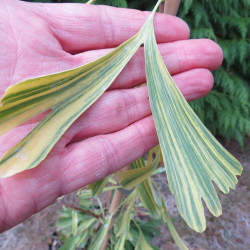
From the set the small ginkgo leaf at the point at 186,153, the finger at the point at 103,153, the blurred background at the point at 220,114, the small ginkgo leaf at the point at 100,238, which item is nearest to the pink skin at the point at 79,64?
the finger at the point at 103,153

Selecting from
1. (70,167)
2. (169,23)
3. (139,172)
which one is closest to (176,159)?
(139,172)

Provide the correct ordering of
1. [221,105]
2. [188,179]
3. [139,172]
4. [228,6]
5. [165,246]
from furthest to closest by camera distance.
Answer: [221,105] → [228,6] → [165,246] → [139,172] → [188,179]

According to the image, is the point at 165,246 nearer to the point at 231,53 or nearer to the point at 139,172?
the point at 139,172

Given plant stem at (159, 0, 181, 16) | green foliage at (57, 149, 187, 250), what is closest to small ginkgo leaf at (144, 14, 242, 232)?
plant stem at (159, 0, 181, 16)

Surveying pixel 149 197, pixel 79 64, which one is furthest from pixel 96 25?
pixel 149 197

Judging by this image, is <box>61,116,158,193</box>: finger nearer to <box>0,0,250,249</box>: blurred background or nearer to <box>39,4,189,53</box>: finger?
<box>39,4,189,53</box>: finger
